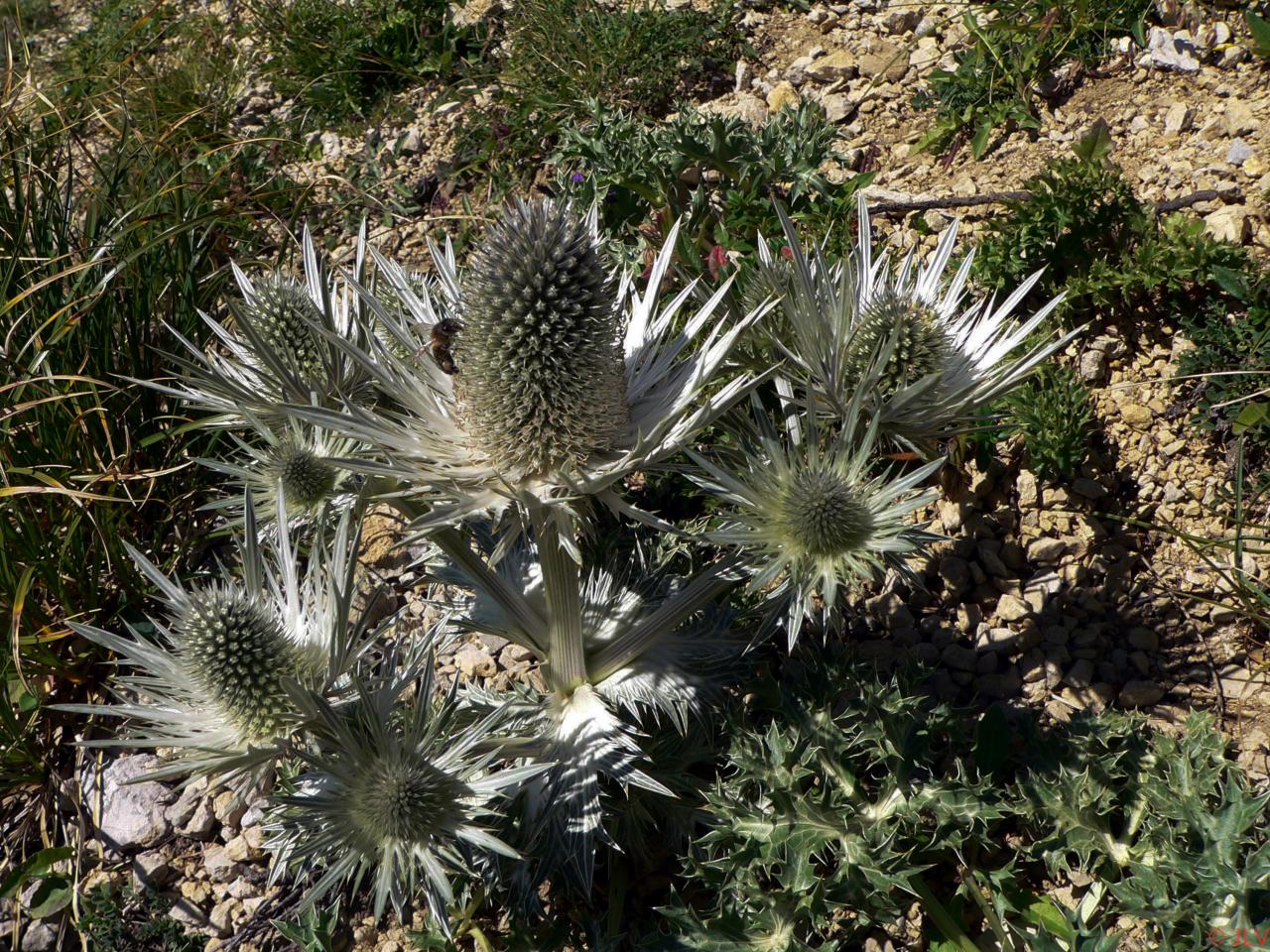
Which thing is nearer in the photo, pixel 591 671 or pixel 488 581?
pixel 488 581

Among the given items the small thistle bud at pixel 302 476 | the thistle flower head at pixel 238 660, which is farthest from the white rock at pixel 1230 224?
the thistle flower head at pixel 238 660

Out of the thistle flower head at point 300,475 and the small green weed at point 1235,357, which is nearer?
the thistle flower head at point 300,475

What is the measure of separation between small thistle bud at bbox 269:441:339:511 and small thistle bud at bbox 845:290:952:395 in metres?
1.29

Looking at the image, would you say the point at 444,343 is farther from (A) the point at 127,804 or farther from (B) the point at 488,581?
(A) the point at 127,804

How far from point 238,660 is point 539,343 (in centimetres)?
94

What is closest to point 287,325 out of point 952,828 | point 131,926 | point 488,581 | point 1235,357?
point 488,581

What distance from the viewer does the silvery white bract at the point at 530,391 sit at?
1894 mm

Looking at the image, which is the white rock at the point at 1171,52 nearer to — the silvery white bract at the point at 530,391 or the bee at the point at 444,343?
the silvery white bract at the point at 530,391

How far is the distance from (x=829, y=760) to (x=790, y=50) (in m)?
3.54

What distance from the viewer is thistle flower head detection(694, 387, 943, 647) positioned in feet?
6.59

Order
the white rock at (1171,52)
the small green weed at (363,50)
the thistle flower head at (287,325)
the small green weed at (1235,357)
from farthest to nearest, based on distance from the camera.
Result: the small green weed at (363,50), the white rock at (1171,52), the small green weed at (1235,357), the thistle flower head at (287,325)

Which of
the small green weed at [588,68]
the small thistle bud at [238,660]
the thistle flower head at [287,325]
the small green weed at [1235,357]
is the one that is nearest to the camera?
the small thistle bud at [238,660]

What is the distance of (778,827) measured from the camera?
2.30 m

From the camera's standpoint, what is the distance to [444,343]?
82.0 inches
